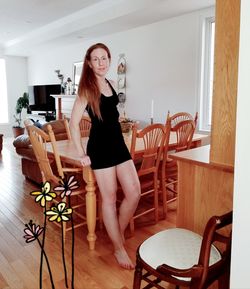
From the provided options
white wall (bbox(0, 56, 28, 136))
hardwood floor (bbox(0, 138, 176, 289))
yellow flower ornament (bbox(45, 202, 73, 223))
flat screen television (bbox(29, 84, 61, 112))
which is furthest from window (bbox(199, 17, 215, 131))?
white wall (bbox(0, 56, 28, 136))

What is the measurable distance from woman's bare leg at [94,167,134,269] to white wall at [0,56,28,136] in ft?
25.2

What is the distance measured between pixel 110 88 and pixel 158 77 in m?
3.13

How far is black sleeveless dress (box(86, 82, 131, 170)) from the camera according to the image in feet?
6.55

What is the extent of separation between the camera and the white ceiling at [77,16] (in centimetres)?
414

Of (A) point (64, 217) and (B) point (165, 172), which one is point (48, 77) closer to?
(B) point (165, 172)

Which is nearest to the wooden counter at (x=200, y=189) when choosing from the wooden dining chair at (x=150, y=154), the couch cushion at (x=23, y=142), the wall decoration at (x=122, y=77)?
the wooden dining chair at (x=150, y=154)

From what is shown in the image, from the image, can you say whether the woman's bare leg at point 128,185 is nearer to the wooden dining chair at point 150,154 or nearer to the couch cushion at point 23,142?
the wooden dining chair at point 150,154

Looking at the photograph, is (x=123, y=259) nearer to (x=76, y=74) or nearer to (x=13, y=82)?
(x=76, y=74)

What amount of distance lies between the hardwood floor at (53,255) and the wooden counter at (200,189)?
0.66 m

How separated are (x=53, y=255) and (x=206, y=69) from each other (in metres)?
3.41

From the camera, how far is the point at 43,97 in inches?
321

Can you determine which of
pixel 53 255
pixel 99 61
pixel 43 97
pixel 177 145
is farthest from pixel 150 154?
pixel 43 97

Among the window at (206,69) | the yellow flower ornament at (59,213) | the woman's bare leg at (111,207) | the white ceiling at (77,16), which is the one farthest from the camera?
the window at (206,69)

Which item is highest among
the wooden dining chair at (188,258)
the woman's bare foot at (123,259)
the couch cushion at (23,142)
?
the couch cushion at (23,142)
